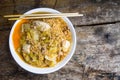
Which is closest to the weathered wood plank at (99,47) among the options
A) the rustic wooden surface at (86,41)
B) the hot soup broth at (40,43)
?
the rustic wooden surface at (86,41)

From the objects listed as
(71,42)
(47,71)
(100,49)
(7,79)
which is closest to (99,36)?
(100,49)

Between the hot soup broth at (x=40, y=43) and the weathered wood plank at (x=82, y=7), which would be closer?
the hot soup broth at (x=40, y=43)

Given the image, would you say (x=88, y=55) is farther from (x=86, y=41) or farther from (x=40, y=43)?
(x=40, y=43)

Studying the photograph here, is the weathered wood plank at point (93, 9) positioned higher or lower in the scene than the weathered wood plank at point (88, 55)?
→ higher

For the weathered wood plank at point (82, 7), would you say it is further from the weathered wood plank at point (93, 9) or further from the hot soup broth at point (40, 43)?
the hot soup broth at point (40, 43)

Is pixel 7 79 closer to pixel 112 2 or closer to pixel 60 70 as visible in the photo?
pixel 60 70
